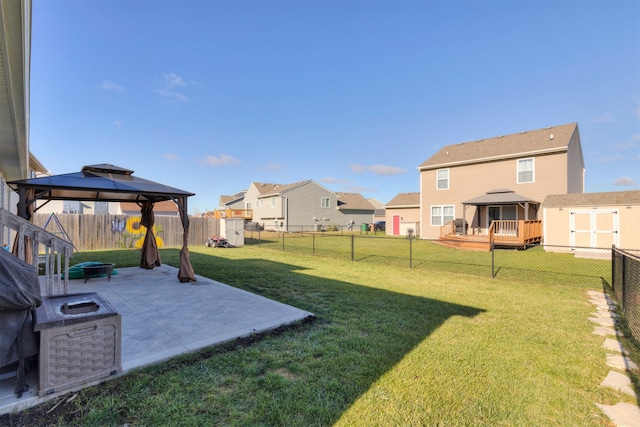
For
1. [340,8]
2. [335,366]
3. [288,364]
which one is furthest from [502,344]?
[340,8]

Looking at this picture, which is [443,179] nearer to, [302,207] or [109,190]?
[302,207]

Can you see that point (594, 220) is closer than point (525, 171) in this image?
Yes

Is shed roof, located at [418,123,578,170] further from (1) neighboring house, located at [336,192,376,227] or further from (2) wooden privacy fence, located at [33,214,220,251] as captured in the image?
(2) wooden privacy fence, located at [33,214,220,251]

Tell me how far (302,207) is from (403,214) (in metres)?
11.7

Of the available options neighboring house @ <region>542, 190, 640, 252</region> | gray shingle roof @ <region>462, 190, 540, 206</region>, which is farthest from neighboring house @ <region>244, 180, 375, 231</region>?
neighboring house @ <region>542, 190, 640, 252</region>

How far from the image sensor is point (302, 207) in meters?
33.1

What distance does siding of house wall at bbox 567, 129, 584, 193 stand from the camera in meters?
15.7

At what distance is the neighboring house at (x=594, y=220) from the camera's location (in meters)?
11.5

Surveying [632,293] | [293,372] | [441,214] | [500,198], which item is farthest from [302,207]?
[293,372]

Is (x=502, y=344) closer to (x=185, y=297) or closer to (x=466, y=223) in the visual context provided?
(x=185, y=297)

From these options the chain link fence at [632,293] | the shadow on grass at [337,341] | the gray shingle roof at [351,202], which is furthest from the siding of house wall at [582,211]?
the gray shingle roof at [351,202]

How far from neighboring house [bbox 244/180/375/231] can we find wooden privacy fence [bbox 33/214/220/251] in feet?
48.3

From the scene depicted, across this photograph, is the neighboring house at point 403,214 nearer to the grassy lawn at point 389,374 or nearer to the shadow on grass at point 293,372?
the grassy lawn at point 389,374

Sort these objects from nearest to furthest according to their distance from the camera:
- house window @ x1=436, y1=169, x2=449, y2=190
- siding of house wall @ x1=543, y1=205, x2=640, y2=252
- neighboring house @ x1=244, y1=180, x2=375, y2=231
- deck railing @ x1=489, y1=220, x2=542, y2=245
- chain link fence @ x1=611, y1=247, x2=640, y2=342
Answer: chain link fence @ x1=611, y1=247, x2=640, y2=342, siding of house wall @ x1=543, y1=205, x2=640, y2=252, deck railing @ x1=489, y1=220, x2=542, y2=245, house window @ x1=436, y1=169, x2=449, y2=190, neighboring house @ x1=244, y1=180, x2=375, y2=231
